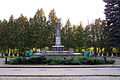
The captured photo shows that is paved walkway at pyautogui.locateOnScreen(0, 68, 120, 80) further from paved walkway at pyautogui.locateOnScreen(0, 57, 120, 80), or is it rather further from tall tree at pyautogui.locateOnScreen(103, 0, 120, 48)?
tall tree at pyautogui.locateOnScreen(103, 0, 120, 48)

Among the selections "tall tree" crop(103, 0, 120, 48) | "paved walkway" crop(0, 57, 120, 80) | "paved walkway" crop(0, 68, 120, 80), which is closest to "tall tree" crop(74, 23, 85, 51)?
"tall tree" crop(103, 0, 120, 48)

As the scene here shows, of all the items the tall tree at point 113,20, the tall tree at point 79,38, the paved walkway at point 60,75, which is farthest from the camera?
the tall tree at point 79,38

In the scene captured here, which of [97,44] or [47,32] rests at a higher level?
[47,32]

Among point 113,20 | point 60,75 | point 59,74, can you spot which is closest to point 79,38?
point 113,20

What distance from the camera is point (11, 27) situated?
4366cm

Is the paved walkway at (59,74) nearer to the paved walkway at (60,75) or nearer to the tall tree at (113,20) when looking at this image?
the paved walkway at (60,75)

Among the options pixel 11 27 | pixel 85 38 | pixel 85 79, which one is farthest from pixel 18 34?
pixel 85 79

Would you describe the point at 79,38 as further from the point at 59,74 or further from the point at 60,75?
the point at 60,75

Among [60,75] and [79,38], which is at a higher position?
[79,38]

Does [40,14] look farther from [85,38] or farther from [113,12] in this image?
[113,12]

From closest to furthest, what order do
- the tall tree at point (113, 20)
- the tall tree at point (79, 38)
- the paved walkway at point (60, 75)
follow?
the paved walkway at point (60, 75) → the tall tree at point (113, 20) → the tall tree at point (79, 38)

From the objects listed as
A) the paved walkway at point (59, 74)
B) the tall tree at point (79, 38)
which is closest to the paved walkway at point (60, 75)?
the paved walkway at point (59, 74)

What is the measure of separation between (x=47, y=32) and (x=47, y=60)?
2606 centimetres

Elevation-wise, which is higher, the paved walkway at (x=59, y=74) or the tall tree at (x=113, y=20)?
the tall tree at (x=113, y=20)
